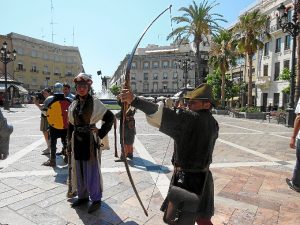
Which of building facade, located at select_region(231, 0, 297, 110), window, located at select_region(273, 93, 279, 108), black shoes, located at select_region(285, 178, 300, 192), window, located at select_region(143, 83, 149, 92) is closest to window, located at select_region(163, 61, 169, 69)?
window, located at select_region(143, 83, 149, 92)

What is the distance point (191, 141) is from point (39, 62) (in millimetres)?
73569

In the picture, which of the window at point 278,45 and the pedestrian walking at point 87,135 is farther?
the window at point 278,45

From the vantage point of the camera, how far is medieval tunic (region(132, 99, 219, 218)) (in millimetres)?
2406

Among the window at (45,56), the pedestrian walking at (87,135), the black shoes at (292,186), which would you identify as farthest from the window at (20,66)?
the black shoes at (292,186)

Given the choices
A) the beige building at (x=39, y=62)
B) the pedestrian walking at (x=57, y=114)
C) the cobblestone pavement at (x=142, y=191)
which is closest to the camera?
the cobblestone pavement at (x=142, y=191)

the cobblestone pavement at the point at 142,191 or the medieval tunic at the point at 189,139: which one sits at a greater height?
the medieval tunic at the point at 189,139

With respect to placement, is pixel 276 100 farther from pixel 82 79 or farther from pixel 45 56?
pixel 45 56

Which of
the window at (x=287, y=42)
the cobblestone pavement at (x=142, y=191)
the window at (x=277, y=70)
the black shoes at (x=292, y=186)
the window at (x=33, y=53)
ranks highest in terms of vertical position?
the window at (x=33, y=53)

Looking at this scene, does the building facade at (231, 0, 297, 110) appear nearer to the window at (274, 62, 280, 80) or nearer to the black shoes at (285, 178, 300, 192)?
the window at (274, 62, 280, 80)

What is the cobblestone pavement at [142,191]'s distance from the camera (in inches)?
145

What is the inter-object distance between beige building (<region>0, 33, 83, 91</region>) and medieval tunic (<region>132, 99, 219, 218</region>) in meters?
59.5

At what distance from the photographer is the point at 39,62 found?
6994 cm

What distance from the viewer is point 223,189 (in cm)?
479

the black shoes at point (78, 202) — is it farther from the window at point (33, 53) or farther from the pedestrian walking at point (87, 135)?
the window at point (33, 53)
